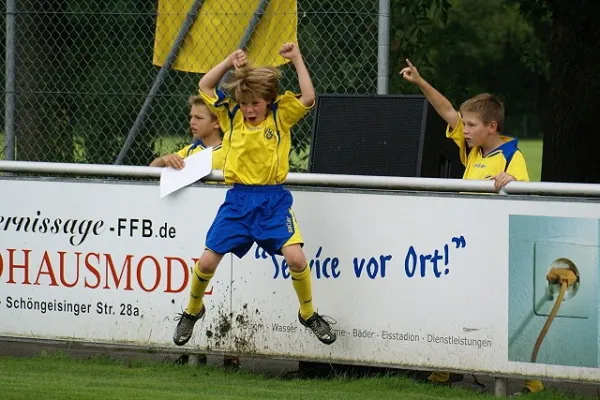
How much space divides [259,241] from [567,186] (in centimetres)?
166

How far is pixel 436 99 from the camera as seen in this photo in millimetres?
7234

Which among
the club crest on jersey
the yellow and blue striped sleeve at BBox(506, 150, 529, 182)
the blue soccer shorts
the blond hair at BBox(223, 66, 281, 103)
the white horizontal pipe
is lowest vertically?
the blue soccer shorts

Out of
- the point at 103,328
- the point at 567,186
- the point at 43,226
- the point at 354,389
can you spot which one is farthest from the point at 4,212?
the point at 567,186

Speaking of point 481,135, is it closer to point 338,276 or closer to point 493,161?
point 493,161

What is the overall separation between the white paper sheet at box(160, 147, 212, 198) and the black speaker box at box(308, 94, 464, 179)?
685mm

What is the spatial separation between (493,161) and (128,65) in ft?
11.9

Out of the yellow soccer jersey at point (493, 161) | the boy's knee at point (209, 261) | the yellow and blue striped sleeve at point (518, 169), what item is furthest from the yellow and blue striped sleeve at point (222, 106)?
the yellow and blue striped sleeve at point (518, 169)

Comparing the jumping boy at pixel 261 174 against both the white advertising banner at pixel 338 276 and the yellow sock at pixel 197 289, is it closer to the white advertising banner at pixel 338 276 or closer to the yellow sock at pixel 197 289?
the yellow sock at pixel 197 289

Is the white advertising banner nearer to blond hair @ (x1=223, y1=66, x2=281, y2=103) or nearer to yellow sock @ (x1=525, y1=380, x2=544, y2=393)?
yellow sock @ (x1=525, y1=380, x2=544, y2=393)

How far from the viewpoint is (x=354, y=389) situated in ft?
23.1

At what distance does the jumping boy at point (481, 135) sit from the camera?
7160 millimetres

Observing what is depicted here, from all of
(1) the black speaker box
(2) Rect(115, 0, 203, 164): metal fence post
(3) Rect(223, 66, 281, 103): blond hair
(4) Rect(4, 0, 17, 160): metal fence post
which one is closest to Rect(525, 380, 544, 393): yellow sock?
(1) the black speaker box

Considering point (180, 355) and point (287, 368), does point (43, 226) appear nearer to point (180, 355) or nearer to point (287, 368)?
point (180, 355)

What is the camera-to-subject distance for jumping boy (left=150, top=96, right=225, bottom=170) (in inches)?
301
